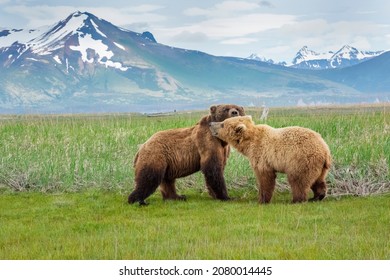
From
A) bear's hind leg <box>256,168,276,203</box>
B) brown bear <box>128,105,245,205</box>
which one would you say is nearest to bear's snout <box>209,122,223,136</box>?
brown bear <box>128,105,245,205</box>

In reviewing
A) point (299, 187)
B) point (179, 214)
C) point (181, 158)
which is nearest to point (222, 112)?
point (181, 158)

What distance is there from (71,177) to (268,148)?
17.0ft

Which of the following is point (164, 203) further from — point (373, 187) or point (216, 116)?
point (373, 187)

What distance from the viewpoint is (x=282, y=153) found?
10156 mm

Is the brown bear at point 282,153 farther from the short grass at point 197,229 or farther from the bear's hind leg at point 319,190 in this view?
the short grass at point 197,229

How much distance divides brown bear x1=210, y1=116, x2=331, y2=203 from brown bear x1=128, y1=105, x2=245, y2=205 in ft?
1.23

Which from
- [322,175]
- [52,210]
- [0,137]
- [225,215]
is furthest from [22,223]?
[0,137]

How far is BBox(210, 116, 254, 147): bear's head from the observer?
10812mm

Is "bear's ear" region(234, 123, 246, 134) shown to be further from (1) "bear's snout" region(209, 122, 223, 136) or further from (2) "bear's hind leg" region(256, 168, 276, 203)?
(2) "bear's hind leg" region(256, 168, 276, 203)

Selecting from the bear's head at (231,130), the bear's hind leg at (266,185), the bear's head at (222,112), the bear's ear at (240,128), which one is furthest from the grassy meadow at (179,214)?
the bear's head at (222,112)

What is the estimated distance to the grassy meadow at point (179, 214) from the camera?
7.38 m

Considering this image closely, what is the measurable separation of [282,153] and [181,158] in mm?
1938

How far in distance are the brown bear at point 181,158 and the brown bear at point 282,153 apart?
376mm

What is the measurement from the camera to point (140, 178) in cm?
1077
